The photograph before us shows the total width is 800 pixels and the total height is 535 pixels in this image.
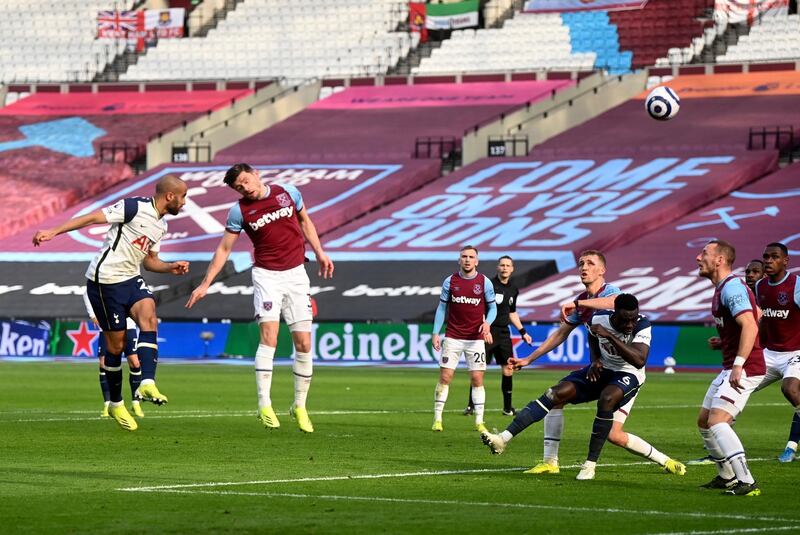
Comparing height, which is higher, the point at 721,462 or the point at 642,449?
the point at 721,462

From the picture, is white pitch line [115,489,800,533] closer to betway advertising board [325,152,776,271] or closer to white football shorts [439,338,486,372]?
white football shorts [439,338,486,372]

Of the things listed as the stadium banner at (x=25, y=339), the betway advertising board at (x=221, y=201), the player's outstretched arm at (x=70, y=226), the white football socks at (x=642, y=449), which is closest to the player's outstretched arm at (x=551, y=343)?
the white football socks at (x=642, y=449)

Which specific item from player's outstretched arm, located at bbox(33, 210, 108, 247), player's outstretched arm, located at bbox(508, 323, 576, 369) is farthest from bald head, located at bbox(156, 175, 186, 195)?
player's outstretched arm, located at bbox(508, 323, 576, 369)

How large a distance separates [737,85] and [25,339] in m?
28.7

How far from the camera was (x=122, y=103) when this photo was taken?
217 feet

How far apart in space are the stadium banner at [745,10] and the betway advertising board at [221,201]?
13494 mm

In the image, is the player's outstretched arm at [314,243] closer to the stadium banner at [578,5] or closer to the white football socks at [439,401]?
the white football socks at [439,401]

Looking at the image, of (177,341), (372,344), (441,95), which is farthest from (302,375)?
(441,95)

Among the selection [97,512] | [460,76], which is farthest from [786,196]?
[97,512]

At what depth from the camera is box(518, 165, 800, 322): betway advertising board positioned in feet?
136

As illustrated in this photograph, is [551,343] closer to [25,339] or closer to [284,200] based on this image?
[284,200]

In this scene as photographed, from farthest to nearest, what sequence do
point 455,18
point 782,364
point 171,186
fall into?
1. point 455,18
2. point 171,186
3. point 782,364

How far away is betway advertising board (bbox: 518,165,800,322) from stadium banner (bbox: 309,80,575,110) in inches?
483

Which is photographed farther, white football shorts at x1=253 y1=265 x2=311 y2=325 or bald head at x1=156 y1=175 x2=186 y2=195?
white football shorts at x1=253 y1=265 x2=311 y2=325
